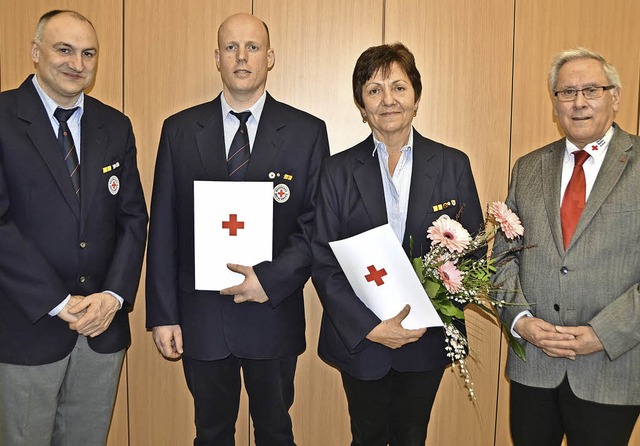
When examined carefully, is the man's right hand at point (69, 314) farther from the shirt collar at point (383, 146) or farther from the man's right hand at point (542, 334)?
the man's right hand at point (542, 334)

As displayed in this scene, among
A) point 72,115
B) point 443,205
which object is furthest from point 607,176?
point 72,115

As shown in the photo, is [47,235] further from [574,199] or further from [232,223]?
[574,199]

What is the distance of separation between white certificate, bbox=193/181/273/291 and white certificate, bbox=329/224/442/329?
0.37 metres

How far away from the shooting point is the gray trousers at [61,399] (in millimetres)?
2197

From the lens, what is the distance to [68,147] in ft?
7.48

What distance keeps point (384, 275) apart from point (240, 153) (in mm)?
846

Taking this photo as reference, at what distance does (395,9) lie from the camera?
3053mm

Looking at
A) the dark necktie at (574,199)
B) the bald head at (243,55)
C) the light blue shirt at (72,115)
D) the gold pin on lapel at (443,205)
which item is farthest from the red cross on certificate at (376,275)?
the light blue shirt at (72,115)

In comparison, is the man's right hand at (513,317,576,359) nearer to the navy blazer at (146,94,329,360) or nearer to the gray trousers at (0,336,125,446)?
the navy blazer at (146,94,329,360)

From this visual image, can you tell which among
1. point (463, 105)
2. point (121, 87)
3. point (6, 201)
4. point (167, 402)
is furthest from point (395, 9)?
point (167, 402)

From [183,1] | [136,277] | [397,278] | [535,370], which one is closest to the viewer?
[397,278]

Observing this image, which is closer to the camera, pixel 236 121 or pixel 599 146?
pixel 599 146

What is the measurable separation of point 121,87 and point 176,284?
128cm

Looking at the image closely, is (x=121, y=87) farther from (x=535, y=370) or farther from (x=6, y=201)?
(x=535, y=370)
